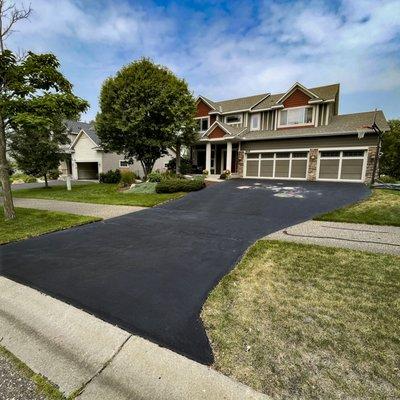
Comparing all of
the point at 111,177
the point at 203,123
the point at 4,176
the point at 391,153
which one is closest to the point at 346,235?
the point at 4,176

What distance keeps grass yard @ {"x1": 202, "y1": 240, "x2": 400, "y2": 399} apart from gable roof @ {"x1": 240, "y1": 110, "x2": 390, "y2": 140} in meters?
15.2

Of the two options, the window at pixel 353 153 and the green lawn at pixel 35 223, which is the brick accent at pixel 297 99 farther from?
the green lawn at pixel 35 223

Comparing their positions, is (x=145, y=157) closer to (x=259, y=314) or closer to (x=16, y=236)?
(x=16, y=236)

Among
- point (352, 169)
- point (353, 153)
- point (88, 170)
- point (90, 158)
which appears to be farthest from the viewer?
point (88, 170)

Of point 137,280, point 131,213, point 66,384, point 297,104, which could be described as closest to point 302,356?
point 66,384

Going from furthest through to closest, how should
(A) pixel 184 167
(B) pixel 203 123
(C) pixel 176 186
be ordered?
(B) pixel 203 123, (A) pixel 184 167, (C) pixel 176 186

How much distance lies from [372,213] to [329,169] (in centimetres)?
1036

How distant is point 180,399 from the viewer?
230 centimetres

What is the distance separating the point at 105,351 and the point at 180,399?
3.64ft

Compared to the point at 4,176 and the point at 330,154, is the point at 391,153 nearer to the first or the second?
the point at 330,154

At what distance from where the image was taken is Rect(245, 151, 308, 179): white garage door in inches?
781

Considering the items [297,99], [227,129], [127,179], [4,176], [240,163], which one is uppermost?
[297,99]

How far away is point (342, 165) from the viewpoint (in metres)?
18.2

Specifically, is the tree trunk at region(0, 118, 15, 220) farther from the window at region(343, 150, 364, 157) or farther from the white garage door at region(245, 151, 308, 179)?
the window at region(343, 150, 364, 157)
